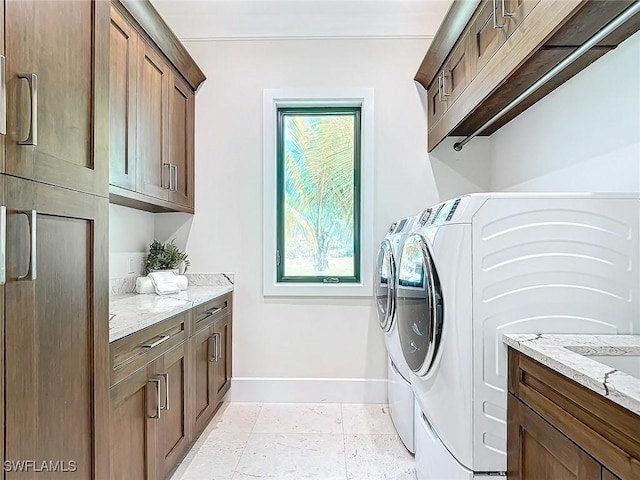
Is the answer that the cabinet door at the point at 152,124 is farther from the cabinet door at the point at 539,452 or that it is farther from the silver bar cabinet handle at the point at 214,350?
the cabinet door at the point at 539,452

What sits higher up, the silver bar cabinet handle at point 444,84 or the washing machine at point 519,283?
the silver bar cabinet handle at point 444,84

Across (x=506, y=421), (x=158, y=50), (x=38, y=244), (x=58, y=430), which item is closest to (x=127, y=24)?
(x=158, y=50)

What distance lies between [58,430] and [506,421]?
1329mm

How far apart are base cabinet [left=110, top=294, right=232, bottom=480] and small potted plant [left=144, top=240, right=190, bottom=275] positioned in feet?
1.37

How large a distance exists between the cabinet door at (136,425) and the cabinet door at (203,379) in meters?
0.49

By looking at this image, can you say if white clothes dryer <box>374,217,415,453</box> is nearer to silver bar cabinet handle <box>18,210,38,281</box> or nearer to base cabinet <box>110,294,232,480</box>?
base cabinet <box>110,294,232,480</box>

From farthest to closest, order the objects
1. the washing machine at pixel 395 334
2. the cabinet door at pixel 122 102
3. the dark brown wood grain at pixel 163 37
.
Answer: the washing machine at pixel 395 334 < the dark brown wood grain at pixel 163 37 < the cabinet door at pixel 122 102

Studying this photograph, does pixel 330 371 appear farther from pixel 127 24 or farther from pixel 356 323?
pixel 127 24

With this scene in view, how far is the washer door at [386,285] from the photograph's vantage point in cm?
223

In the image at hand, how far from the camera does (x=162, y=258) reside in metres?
2.73

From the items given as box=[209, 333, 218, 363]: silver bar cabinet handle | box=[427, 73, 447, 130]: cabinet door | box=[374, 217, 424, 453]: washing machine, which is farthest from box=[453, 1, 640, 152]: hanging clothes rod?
box=[209, 333, 218, 363]: silver bar cabinet handle

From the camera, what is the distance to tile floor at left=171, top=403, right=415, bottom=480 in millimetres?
2029

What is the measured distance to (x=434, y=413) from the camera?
1586mm

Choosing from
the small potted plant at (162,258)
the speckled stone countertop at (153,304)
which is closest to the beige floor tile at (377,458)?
the speckled stone countertop at (153,304)
